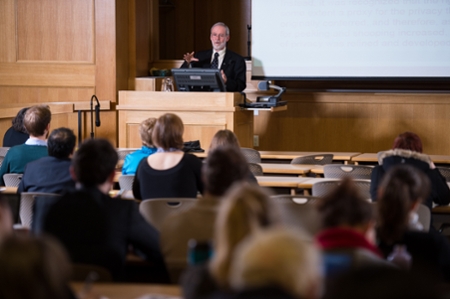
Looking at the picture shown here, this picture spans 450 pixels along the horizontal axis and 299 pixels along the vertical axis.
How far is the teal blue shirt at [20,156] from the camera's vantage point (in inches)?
201

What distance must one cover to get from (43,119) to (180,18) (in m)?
6.11

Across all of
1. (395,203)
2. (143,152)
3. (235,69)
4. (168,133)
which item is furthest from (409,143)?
(235,69)

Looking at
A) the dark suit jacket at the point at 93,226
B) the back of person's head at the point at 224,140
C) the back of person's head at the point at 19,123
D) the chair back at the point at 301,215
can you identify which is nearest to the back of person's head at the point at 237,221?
the dark suit jacket at the point at 93,226

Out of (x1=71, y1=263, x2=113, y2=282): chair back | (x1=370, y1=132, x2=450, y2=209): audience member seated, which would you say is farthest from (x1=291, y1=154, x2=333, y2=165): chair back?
(x1=71, y1=263, x2=113, y2=282): chair back

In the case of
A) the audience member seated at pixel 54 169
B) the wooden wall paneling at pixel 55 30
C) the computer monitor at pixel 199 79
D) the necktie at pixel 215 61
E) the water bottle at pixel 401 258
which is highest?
the wooden wall paneling at pixel 55 30

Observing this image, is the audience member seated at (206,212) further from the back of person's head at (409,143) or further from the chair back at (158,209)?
the back of person's head at (409,143)

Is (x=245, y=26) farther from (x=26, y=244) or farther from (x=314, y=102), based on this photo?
(x=26, y=244)

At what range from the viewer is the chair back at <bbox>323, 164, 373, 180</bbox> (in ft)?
17.4

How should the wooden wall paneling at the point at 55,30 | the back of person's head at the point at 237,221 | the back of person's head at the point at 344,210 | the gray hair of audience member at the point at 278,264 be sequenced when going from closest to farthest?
the gray hair of audience member at the point at 278,264 < the back of person's head at the point at 237,221 < the back of person's head at the point at 344,210 < the wooden wall paneling at the point at 55,30

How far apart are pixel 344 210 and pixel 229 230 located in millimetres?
514

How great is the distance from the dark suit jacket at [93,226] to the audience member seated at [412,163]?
1889 mm

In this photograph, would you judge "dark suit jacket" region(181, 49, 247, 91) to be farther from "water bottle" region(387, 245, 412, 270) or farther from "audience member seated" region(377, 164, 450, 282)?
"water bottle" region(387, 245, 412, 270)

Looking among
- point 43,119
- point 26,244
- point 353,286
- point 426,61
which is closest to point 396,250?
point 353,286

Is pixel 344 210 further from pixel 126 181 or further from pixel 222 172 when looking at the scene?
pixel 126 181
